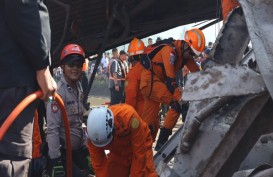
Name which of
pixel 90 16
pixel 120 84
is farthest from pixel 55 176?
pixel 120 84

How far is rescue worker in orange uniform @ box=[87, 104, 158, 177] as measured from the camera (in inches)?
145

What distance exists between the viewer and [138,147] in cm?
386

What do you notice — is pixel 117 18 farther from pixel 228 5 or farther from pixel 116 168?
pixel 228 5

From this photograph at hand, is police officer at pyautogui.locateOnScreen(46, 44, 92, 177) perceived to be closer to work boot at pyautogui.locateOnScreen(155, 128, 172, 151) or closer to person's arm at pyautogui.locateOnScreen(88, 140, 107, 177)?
person's arm at pyautogui.locateOnScreen(88, 140, 107, 177)

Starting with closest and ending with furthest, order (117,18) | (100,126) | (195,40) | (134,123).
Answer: (100,126) → (134,123) → (195,40) → (117,18)

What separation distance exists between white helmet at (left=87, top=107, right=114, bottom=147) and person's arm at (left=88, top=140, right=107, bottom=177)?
221 millimetres

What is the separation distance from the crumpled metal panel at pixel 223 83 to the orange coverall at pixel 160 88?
3460 millimetres

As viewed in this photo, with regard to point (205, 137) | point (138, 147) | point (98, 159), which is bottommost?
point (98, 159)

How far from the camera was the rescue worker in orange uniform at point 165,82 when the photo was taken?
5.73m

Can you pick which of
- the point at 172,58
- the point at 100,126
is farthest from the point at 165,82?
the point at 100,126

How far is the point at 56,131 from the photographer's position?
420 centimetres

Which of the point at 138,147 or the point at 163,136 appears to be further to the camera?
the point at 163,136

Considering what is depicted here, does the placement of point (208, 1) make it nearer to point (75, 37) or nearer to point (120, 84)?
point (75, 37)

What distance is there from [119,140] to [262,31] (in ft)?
7.19
